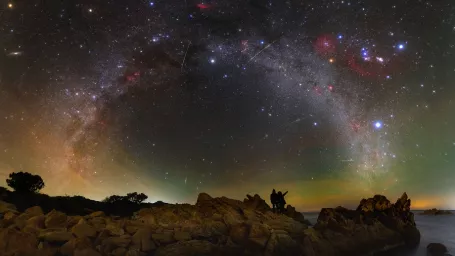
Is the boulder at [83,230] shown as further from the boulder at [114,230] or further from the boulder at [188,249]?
the boulder at [188,249]

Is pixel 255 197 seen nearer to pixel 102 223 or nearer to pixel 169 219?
pixel 169 219

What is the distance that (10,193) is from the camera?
33500 mm

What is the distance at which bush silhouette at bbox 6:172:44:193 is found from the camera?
1437 inches

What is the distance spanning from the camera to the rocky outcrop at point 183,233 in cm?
1728

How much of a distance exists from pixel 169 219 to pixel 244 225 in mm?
5525

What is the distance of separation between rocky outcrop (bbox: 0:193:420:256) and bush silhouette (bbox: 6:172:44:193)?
51.7 ft

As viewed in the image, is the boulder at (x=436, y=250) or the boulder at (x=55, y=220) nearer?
the boulder at (x=55, y=220)

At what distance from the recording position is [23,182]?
3681 cm

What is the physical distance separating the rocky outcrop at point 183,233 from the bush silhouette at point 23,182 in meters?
15.8

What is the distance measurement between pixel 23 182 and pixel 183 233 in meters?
27.5

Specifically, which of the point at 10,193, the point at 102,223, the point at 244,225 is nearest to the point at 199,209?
the point at 244,225

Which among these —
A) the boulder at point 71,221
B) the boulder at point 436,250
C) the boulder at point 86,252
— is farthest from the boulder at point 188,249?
the boulder at point 436,250

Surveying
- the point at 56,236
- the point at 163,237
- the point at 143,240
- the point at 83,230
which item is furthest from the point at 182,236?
the point at 56,236

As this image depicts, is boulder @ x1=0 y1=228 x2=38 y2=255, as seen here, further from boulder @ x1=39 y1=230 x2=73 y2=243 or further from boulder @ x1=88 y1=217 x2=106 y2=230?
boulder @ x1=88 y1=217 x2=106 y2=230
